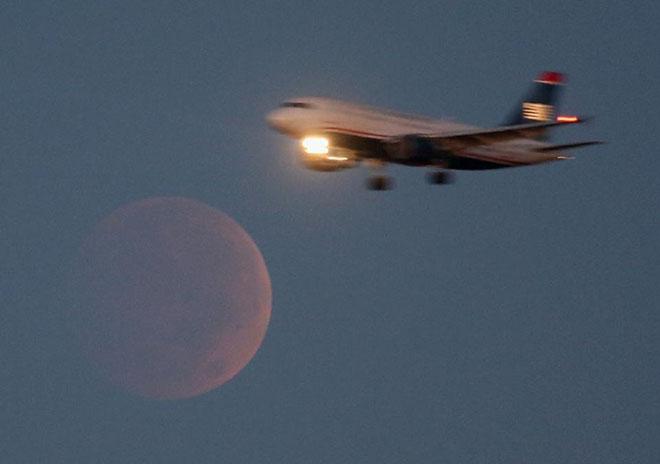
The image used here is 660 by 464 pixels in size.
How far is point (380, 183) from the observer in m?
62.5

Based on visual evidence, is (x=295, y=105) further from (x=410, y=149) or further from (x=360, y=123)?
(x=410, y=149)

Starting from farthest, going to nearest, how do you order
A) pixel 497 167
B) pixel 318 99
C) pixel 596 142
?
pixel 497 167 → pixel 318 99 → pixel 596 142

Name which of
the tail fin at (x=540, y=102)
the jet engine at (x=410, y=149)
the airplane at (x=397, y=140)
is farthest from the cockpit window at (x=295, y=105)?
the tail fin at (x=540, y=102)

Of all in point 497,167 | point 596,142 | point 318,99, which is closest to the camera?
point 596,142

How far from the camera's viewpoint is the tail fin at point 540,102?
7794 cm

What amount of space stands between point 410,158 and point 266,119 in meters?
6.63

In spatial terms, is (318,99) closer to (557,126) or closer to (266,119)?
(266,119)

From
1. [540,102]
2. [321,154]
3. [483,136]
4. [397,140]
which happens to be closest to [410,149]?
[397,140]

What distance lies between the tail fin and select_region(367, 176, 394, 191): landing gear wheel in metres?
17.6

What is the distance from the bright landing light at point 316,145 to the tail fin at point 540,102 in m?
21.9

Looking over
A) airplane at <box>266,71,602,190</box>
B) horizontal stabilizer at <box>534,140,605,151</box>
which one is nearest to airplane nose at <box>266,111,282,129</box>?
airplane at <box>266,71,602,190</box>

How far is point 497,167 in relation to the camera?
66562mm

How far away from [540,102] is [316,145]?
78.7 feet

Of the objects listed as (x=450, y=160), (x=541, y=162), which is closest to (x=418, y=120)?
(x=450, y=160)
